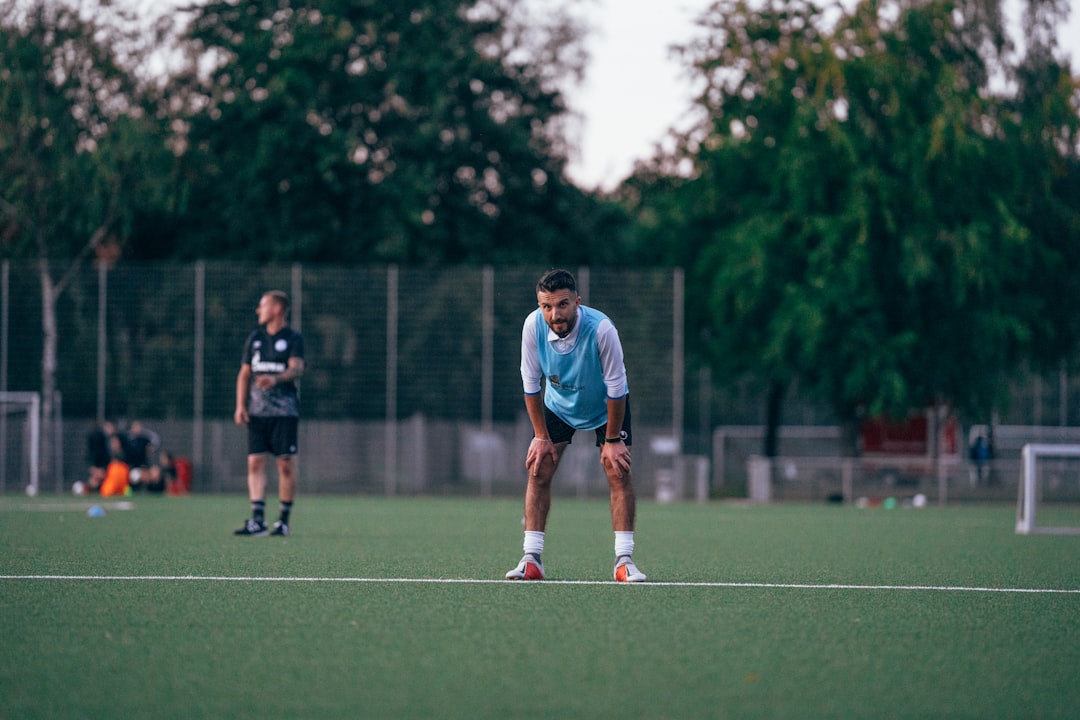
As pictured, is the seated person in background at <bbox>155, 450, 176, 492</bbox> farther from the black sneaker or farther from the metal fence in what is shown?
the black sneaker

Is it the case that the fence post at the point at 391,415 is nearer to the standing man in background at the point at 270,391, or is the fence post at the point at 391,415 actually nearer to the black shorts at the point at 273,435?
the standing man in background at the point at 270,391

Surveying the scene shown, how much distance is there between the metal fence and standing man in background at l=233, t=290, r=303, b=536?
606 inches

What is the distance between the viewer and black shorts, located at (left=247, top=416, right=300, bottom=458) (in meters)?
11.7

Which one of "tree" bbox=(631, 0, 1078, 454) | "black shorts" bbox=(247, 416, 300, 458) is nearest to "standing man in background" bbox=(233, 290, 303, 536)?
"black shorts" bbox=(247, 416, 300, 458)

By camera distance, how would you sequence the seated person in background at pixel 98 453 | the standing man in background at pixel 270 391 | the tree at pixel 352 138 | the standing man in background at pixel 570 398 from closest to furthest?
the standing man in background at pixel 570 398, the standing man in background at pixel 270 391, the seated person in background at pixel 98 453, the tree at pixel 352 138

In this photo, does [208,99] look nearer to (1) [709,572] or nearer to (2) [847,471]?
(2) [847,471]

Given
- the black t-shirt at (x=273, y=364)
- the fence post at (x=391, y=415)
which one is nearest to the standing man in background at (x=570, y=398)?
the black t-shirt at (x=273, y=364)

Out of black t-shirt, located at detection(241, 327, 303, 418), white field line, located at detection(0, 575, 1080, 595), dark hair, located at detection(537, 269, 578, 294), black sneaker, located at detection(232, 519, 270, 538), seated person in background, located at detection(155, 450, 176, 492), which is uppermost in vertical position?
dark hair, located at detection(537, 269, 578, 294)

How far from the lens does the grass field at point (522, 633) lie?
171 inches

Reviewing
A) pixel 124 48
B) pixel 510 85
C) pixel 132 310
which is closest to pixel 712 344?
pixel 510 85

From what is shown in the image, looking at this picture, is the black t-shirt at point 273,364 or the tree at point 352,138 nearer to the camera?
the black t-shirt at point 273,364

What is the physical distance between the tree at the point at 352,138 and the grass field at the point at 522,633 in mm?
21309

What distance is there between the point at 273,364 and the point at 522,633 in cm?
640

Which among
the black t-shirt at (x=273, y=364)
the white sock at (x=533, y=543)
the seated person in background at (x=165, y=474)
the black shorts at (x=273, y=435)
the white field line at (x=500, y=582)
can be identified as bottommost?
the seated person in background at (x=165, y=474)
